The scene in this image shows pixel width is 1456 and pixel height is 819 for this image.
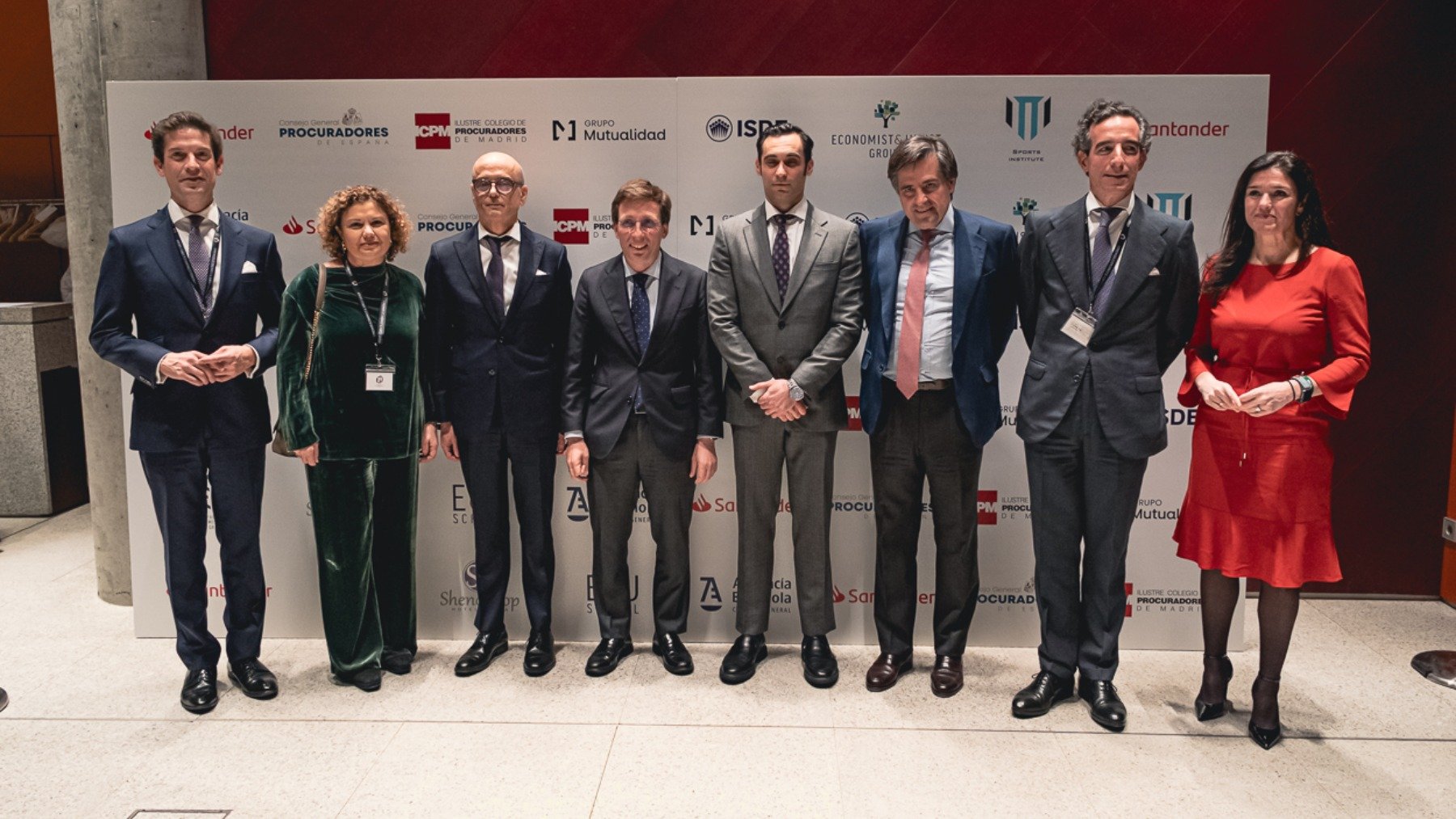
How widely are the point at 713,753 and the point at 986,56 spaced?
3.43 metres

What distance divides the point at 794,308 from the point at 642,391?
0.65 metres

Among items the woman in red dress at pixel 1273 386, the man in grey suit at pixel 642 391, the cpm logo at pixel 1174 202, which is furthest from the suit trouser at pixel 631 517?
the cpm logo at pixel 1174 202

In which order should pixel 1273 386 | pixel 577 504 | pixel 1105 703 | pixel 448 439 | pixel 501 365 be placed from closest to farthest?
1. pixel 1273 386
2. pixel 1105 703
3. pixel 501 365
4. pixel 448 439
5. pixel 577 504

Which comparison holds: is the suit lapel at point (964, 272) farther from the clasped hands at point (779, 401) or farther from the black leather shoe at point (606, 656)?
the black leather shoe at point (606, 656)

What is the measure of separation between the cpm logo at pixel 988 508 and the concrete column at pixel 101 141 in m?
3.90

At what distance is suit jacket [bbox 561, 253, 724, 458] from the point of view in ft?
12.0

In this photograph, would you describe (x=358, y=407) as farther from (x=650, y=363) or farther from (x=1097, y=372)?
(x=1097, y=372)

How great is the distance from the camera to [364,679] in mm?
3695

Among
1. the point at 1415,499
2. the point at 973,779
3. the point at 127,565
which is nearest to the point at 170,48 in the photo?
the point at 127,565

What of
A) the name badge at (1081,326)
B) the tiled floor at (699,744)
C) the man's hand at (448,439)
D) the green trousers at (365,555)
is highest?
the name badge at (1081,326)

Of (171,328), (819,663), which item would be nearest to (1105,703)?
(819,663)

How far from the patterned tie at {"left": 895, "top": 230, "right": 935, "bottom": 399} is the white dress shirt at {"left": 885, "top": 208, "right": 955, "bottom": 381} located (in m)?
0.01

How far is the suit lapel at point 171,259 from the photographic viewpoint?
11.2ft

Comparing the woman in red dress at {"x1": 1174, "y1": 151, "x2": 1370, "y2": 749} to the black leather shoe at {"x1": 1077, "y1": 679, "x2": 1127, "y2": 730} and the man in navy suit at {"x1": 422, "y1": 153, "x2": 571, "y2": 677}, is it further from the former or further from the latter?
the man in navy suit at {"x1": 422, "y1": 153, "x2": 571, "y2": 677}
